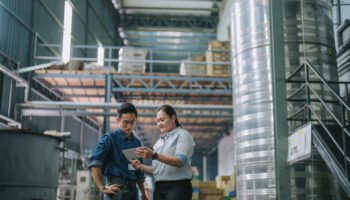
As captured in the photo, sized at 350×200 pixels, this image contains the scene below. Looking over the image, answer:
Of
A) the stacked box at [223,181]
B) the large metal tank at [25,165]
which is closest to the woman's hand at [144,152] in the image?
the large metal tank at [25,165]

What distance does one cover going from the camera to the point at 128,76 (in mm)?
16500

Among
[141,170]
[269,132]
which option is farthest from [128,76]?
[141,170]

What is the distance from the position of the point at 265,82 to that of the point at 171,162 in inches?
147

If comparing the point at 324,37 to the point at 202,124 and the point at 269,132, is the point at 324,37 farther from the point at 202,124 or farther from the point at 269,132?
the point at 202,124

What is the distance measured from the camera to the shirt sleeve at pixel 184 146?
Result: 378 centimetres

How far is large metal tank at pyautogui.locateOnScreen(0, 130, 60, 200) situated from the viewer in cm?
853

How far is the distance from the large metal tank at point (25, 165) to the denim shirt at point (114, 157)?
5422 millimetres

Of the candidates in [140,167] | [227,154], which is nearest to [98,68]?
[227,154]

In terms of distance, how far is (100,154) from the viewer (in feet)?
12.6

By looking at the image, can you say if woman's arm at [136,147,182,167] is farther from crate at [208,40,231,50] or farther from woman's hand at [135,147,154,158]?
crate at [208,40,231,50]

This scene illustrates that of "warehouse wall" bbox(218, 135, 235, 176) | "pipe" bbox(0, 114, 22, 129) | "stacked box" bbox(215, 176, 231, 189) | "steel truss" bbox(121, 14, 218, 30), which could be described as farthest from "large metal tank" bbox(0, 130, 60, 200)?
"steel truss" bbox(121, 14, 218, 30)

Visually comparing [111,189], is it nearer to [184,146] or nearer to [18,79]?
[184,146]

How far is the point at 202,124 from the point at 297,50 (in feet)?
57.8

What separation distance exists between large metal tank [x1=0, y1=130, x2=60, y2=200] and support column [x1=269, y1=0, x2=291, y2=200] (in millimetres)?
5329
